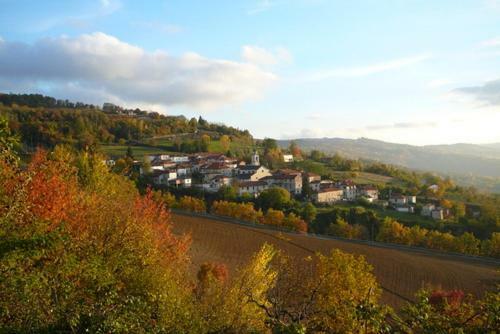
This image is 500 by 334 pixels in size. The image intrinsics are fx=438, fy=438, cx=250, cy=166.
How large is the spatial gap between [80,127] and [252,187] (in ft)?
163

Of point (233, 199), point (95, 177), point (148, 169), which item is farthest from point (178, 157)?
point (95, 177)

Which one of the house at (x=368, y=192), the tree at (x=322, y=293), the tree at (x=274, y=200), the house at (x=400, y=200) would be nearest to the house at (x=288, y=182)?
the house at (x=368, y=192)

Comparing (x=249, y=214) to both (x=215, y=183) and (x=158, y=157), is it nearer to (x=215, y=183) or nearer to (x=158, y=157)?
(x=215, y=183)

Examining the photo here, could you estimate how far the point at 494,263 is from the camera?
3541 centimetres

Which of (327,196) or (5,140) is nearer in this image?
(5,140)

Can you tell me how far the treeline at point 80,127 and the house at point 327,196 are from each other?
43.6 metres

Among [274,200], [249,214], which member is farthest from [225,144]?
[249,214]

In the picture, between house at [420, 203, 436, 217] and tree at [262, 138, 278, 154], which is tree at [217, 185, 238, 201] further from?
tree at [262, 138, 278, 154]

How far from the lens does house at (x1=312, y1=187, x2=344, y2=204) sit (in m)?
77.0

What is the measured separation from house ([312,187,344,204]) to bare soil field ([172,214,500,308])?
33.9 m

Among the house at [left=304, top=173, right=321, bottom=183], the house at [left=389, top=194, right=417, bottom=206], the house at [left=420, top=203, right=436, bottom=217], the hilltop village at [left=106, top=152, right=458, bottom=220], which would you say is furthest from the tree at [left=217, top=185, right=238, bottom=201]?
the house at [left=420, top=203, right=436, bottom=217]

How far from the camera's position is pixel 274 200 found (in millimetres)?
66312

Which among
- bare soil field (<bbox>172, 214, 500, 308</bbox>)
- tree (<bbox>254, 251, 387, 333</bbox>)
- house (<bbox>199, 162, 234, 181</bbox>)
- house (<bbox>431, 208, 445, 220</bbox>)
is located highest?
tree (<bbox>254, 251, 387, 333</bbox>)

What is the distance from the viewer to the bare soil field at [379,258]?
29.8m
